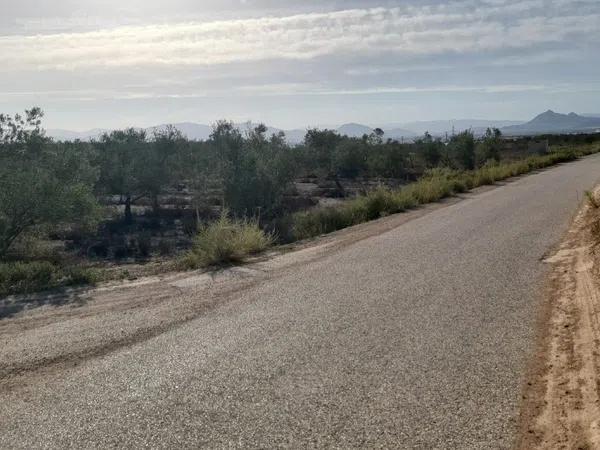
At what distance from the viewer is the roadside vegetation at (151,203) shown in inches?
605

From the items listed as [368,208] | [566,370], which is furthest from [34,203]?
[566,370]

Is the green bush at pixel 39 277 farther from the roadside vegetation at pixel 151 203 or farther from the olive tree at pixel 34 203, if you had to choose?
the olive tree at pixel 34 203

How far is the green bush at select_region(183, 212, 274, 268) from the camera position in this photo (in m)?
14.2

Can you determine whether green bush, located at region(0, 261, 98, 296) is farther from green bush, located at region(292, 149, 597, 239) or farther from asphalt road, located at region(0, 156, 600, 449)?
green bush, located at region(292, 149, 597, 239)

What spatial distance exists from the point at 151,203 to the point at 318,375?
108 ft

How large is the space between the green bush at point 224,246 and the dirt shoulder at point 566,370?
21.9 feet

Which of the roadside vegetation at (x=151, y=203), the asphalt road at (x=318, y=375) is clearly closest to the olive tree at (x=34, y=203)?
the roadside vegetation at (x=151, y=203)

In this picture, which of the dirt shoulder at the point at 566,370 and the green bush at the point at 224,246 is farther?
the green bush at the point at 224,246

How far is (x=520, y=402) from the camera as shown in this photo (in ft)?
→ 19.1

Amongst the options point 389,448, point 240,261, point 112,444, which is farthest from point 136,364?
point 240,261

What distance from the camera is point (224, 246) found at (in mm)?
14297

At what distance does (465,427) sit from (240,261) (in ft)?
30.9

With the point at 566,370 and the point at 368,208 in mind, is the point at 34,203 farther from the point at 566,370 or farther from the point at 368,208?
the point at 566,370

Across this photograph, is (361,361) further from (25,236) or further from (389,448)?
(25,236)
